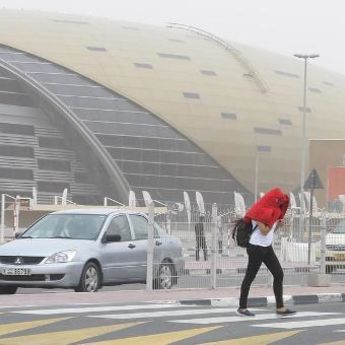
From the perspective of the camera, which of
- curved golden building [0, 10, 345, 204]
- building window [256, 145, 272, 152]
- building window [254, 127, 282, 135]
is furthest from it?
building window [256, 145, 272, 152]

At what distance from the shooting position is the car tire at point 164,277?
19.5m

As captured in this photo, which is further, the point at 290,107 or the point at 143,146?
the point at 290,107

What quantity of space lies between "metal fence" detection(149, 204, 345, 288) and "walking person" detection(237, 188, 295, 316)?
3857mm

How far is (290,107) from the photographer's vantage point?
316 feet

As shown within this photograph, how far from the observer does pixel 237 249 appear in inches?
793

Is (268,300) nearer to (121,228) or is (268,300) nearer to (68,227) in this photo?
(121,228)

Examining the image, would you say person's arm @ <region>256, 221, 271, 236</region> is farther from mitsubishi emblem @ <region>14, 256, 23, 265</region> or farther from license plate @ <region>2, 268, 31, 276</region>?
mitsubishi emblem @ <region>14, 256, 23, 265</region>

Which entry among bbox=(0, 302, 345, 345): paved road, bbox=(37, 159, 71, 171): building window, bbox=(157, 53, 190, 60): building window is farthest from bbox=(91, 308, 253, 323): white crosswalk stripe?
bbox=(157, 53, 190, 60): building window

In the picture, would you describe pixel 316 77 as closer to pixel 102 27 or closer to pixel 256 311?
pixel 102 27

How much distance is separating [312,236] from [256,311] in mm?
7041

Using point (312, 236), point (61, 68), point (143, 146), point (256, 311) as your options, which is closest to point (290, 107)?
point (143, 146)

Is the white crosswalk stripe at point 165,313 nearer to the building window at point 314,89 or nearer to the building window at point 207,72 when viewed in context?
the building window at point 207,72

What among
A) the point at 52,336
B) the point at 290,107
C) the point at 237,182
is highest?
the point at 290,107

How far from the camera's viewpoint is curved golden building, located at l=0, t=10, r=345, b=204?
8425 cm
